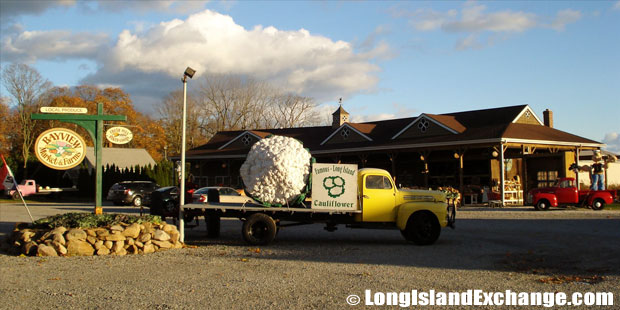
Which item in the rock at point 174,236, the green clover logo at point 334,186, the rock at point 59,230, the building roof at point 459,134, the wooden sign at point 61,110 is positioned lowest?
the rock at point 174,236

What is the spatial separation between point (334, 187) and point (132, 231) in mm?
4880

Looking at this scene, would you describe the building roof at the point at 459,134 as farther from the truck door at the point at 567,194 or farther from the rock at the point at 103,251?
the rock at the point at 103,251

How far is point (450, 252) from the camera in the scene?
39.9 ft

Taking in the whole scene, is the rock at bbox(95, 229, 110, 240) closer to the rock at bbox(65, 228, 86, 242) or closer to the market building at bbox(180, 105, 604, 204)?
the rock at bbox(65, 228, 86, 242)

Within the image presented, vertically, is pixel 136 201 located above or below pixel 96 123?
below

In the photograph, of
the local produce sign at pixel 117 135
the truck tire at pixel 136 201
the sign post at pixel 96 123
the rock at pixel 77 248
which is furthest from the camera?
the truck tire at pixel 136 201

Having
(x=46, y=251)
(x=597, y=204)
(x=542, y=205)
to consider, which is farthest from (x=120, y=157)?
(x=46, y=251)

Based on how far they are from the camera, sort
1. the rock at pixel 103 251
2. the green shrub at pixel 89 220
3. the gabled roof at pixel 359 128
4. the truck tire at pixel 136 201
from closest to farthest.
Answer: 1. the rock at pixel 103 251
2. the green shrub at pixel 89 220
3. the truck tire at pixel 136 201
4. the gabled roof at pixel 359 128

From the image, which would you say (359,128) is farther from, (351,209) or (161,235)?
(161,235)

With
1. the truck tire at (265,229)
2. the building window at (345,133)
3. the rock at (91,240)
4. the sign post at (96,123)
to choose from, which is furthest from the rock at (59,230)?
the building window at (345,133)

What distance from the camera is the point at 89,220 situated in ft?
42.2

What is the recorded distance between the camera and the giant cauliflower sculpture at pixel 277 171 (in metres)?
13.5

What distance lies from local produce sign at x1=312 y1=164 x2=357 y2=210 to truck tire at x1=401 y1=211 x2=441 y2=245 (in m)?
1.54

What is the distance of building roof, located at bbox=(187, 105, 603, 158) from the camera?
96.9 ft
